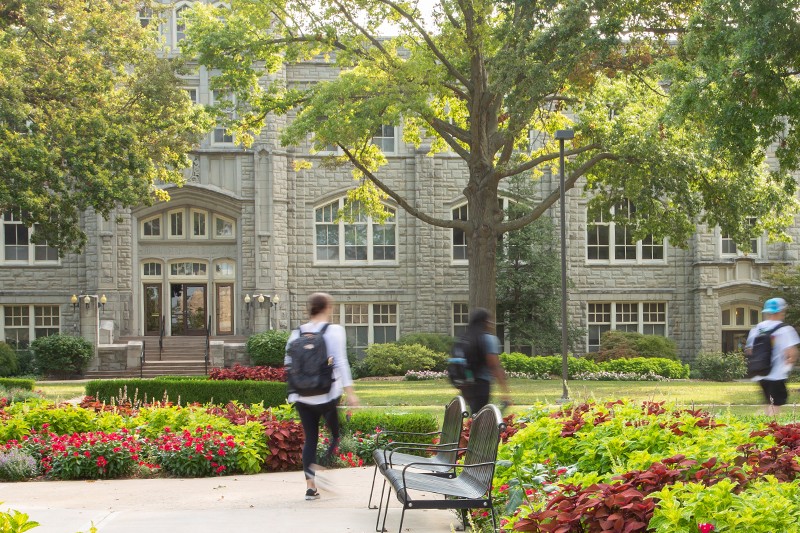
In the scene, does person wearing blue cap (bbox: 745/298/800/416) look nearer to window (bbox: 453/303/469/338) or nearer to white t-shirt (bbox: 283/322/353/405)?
white t-shirt (bbox: 283/322/353/405)

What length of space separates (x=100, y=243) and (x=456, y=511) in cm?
2751

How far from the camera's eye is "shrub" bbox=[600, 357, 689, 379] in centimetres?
3006

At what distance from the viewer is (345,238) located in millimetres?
34938

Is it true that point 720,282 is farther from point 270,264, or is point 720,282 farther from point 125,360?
point 125,360

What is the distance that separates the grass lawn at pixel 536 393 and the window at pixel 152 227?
7.30 m

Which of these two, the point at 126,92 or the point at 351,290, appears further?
the point at 351,290

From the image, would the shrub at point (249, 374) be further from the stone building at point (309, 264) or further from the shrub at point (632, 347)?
the shrub at point (632, 347)

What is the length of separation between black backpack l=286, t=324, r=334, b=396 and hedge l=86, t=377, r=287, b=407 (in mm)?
8690

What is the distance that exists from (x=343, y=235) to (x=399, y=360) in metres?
6.13

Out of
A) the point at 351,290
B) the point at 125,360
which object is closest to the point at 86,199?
the point at 125,360

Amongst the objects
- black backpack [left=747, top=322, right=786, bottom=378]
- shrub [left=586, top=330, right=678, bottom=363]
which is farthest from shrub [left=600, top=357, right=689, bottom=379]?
black backpack [left=747, top=322, right=786, bottom=378]

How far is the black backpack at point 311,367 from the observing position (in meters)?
8.37

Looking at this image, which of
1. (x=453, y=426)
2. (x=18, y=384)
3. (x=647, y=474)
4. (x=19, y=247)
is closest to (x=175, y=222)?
(x=19, y=247)

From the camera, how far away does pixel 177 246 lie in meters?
34.6
